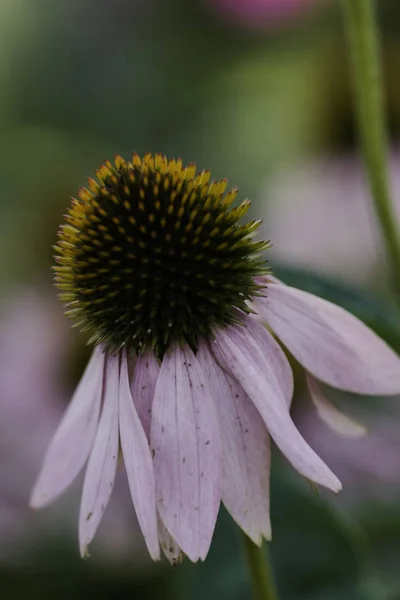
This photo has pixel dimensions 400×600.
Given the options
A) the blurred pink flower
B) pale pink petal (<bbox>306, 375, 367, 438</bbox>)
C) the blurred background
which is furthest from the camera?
the blurred pink flower

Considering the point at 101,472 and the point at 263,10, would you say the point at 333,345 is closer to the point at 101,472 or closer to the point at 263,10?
the point at 101,472

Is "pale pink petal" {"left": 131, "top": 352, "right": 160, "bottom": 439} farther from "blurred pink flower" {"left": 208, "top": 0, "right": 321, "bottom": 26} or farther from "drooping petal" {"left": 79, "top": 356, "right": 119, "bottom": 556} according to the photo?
"blurred pink flower" {"left": 208, "top": 0, "right": 321, "bottom": 26}

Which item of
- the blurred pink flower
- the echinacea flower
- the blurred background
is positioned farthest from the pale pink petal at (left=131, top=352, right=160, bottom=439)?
the blurred pink flower

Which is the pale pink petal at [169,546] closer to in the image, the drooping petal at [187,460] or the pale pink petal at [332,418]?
the drooping petal at [187,460]

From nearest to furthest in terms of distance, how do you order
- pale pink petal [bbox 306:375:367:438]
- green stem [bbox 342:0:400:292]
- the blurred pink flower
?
1. pale pink petal [bbox 306:375:367:438]
2. green stem [bbox 342:0:400:292]
3. the blurred pink flower

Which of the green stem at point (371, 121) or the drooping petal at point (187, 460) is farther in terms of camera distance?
the green stem at point (371, 121)

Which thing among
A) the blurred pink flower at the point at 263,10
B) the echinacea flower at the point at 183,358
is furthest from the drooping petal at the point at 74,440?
the blurred pink flower at the point at 263,10
